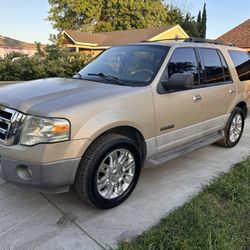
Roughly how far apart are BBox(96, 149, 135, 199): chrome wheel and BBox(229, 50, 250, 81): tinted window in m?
3.05

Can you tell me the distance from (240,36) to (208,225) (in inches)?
847

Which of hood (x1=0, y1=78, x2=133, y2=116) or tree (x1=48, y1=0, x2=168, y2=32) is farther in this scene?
tree (x1=48, y1=0, x2=168, y2=32)

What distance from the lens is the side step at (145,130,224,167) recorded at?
13.0ft

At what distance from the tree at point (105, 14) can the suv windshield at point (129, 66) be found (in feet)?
120

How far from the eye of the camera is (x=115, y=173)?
11.7ft

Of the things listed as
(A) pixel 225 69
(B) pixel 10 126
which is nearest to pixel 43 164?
(B) pixel 10 126

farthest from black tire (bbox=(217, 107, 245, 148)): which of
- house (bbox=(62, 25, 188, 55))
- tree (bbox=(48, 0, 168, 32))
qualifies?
tree (bbox=(48, 0, 168, 32))

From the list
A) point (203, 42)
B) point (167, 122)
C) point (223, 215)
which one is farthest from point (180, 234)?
point (203, 42)

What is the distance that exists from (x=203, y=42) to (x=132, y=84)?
6.49ft

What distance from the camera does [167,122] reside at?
13.2 feet

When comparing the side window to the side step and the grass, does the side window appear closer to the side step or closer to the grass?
the side step

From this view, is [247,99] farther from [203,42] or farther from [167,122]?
[167,122]

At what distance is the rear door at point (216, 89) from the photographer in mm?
4805

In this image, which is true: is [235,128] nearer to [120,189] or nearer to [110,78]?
[110,78]
